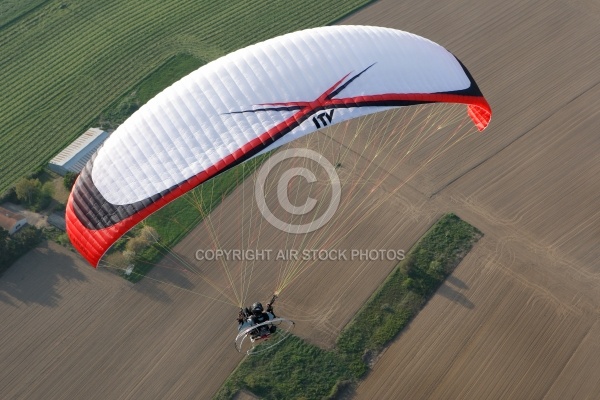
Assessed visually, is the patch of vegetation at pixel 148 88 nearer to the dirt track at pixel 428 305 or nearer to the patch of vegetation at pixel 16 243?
the patch of vegetation at pixel 16 243

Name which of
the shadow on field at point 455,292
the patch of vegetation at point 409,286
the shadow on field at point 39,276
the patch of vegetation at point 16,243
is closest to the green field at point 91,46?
the patch of vegetation at point 16,243

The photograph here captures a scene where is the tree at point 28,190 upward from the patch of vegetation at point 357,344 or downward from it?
upward

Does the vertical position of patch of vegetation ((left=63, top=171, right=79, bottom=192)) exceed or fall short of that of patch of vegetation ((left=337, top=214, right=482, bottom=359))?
it exceeds it

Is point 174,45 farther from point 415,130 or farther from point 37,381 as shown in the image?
point 37,381

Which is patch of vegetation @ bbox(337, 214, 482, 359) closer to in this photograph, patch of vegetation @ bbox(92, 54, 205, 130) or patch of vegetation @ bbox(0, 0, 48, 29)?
patch of vegetation @ bbox(92, 54, 205, 130)

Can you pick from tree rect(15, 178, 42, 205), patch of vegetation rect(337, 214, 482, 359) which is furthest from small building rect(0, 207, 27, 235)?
patch of vegetation rect(337, 214, 482, 359)

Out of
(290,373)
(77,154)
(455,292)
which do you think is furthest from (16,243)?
(455,292)

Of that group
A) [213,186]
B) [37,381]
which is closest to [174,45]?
[213,186]
